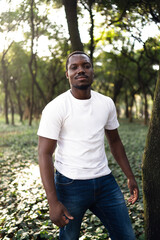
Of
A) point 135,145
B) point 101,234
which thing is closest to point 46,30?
point 135,145

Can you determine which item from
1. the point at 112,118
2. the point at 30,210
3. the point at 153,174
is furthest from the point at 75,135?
the point at 30,210

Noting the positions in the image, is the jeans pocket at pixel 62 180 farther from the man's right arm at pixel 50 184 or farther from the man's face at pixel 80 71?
the man's face at pixel 80 71

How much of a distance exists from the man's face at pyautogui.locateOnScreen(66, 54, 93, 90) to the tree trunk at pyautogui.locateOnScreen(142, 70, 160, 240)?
90cm

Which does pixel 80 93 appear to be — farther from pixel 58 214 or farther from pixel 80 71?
pixel 58 214

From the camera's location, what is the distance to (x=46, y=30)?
17.5m

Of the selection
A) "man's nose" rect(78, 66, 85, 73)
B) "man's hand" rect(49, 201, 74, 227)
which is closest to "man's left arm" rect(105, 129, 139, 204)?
"man's nose" rect(78, 66, 85, 73)

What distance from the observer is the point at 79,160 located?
2332 mm

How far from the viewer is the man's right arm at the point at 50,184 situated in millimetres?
2141

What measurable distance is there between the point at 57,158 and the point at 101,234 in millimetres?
2117

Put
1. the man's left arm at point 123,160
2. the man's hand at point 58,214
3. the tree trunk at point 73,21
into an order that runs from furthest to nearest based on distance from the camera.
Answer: the tree trunk at point 73,21, the man's left arm at point 123,160, the man's hand at point 58,214

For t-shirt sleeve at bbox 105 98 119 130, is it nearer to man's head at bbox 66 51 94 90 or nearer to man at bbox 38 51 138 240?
man at bbox 38 51 138 240

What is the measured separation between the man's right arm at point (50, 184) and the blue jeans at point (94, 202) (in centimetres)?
18

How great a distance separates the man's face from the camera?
2523 mm

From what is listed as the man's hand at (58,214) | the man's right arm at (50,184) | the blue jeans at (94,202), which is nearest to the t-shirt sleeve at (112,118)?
the blue jeans at (94,202)
